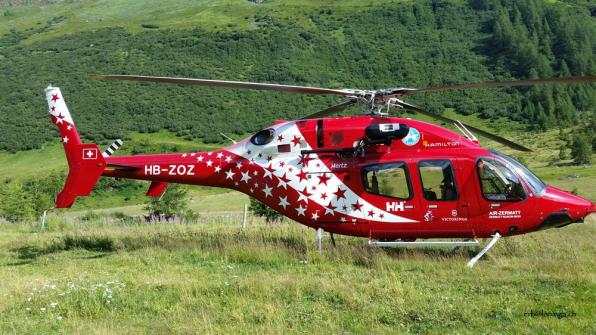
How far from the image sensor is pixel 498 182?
38.9 ft

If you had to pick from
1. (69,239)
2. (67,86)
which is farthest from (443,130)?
(67,86)

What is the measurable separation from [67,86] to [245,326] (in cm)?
12849

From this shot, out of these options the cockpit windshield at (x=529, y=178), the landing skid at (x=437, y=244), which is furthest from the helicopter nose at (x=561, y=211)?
the landing skid at (x=437, y=244)

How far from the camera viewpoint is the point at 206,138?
103 m

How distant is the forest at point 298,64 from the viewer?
115 meters

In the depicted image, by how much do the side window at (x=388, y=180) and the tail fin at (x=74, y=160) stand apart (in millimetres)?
6905

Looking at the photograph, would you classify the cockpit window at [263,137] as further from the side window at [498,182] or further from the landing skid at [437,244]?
the side window at [498,182]

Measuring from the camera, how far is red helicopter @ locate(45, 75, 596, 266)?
463 inches

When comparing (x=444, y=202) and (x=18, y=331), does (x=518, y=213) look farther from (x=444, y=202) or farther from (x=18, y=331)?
(x=18, y=331)

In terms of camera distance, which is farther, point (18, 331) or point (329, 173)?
point (329, 173)

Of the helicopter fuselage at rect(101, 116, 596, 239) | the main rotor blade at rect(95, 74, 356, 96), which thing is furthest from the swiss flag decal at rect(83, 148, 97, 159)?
the main rotor blade at rect(95, 74, 356, 96)

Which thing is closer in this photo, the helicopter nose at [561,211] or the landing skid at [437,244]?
the landing skid at [437,244]

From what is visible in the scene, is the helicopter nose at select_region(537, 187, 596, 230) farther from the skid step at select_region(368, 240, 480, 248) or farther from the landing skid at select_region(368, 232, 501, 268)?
the skid step at select_region(368, 240, 480, 248)

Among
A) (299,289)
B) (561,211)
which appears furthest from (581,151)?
(299,289)
